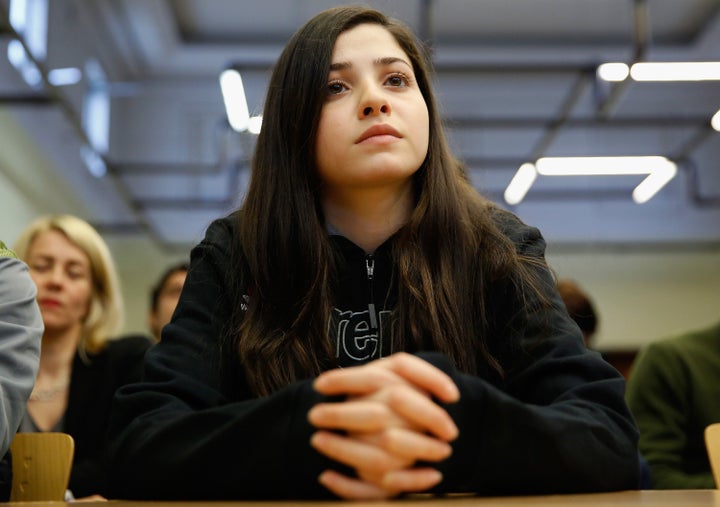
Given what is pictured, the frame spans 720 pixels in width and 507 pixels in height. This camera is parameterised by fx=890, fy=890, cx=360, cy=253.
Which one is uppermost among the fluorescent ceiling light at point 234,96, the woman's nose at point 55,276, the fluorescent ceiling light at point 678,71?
the fluorescent ceiling light at point 234,96

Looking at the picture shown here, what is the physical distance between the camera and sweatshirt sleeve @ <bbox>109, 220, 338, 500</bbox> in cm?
94

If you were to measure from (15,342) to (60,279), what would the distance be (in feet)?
4.66

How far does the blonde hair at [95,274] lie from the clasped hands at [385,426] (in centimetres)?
208

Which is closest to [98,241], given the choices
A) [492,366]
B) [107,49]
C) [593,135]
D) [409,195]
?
[409,195]

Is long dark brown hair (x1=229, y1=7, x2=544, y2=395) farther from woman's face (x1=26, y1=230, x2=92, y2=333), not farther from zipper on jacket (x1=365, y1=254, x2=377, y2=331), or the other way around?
woman's face (x1=26, y1=230, x2=92, y2=333)

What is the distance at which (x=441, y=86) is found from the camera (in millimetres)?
6547

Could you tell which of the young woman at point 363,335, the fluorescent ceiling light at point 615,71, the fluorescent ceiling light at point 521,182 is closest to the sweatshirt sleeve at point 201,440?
the young woman at point 363,335

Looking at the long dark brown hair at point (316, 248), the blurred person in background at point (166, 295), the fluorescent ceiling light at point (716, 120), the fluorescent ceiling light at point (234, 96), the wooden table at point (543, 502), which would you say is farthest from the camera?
the fluorescent ceiling light at point (716, 120)

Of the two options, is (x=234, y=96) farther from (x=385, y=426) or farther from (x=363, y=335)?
(x=385, y=426)

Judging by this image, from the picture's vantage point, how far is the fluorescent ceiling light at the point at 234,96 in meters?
4.66

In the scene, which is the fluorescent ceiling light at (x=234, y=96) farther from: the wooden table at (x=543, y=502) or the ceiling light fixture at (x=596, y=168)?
the wooden table at (x=543, y=502)

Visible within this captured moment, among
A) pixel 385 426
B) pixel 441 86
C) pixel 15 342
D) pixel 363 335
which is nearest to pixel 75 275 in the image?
pixel 15 342

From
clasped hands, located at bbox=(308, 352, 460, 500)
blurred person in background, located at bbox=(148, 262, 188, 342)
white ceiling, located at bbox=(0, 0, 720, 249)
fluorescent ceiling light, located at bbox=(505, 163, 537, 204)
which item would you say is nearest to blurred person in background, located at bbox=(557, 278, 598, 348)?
blurred person in background, located at bbox=(148, 262, 188, 342)

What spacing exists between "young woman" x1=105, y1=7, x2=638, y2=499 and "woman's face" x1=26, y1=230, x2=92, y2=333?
4.88ft
